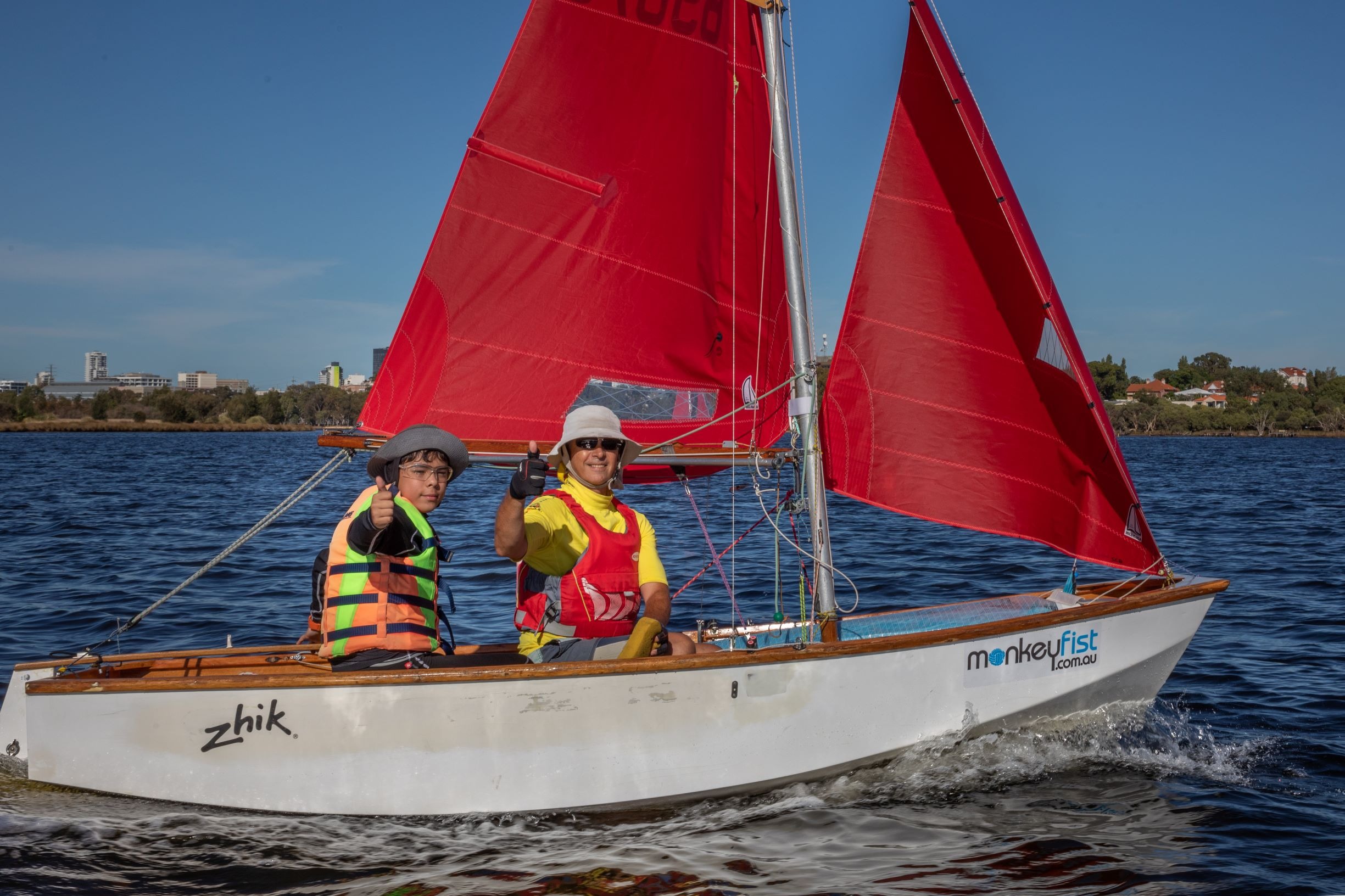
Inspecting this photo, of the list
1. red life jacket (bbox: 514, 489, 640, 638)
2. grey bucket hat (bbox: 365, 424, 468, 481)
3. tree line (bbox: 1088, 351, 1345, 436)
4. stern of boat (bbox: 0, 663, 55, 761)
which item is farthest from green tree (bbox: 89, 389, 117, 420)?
red life jacket (bbox: 514, 489, 640, 638)

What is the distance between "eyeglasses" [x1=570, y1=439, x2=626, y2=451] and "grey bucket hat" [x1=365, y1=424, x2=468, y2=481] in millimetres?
520

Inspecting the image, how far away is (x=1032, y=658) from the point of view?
17.8ft

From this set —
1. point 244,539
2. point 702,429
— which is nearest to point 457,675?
point 244,539

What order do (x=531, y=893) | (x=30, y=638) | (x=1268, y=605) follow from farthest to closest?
1. (x=1268, y=605)
2. (x=30, y=638)
3. (x=531, y=893)

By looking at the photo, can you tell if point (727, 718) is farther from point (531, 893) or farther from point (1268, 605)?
point (1268, 605)

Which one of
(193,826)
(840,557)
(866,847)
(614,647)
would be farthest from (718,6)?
(840,557)

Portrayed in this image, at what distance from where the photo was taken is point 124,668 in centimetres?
528

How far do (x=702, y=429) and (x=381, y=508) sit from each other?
2393 mm

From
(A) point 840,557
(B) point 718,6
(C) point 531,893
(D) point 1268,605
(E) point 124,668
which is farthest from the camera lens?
(A) point 840,557

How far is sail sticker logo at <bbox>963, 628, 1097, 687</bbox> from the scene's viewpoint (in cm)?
530

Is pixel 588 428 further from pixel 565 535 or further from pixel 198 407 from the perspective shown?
pixel 198 407

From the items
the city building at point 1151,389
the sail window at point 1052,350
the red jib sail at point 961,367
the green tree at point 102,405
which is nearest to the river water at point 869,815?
the red jib sail at point 961,367

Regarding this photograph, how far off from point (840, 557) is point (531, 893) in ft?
33.3

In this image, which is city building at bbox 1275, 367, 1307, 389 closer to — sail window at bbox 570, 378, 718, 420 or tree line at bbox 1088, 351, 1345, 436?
tree line at bbox 1088, 351, 1345, 436
